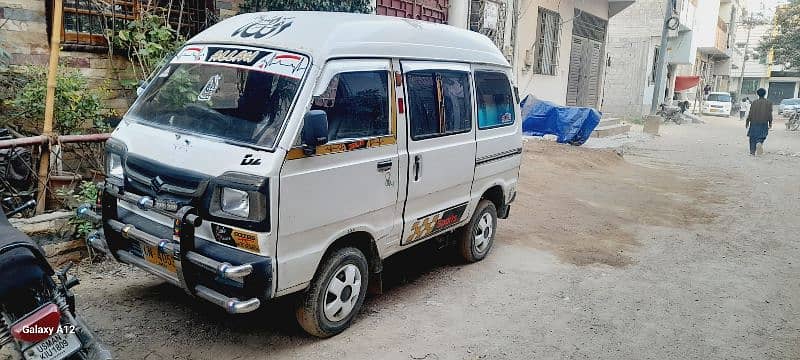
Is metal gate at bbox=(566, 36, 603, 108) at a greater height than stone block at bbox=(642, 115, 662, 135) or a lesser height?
greater

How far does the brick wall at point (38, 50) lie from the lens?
5191 millimetres

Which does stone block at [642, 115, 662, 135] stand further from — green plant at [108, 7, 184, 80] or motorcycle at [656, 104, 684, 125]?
green plant at [108, 7, 184, 80]

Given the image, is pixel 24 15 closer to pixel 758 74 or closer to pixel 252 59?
pixel 252 59

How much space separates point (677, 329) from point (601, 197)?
4.79 m

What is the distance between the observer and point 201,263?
3.01 meters

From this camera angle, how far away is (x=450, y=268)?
526 cm

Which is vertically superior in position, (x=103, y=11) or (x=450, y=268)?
(x=103, y=11)

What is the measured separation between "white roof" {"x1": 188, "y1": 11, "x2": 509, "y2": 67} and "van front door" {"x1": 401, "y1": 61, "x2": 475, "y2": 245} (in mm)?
150

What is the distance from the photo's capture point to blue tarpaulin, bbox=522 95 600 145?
13.4 metres

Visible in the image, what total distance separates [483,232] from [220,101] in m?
2.91

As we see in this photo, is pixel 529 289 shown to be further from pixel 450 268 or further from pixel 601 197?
pixel 601 197

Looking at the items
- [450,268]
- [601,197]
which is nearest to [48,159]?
[450,268]

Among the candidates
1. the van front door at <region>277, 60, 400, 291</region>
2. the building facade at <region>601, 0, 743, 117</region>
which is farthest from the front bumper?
the building facade at <region>601, 0, 743, 117</region>

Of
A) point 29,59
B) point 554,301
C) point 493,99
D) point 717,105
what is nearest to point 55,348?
point 554,301
